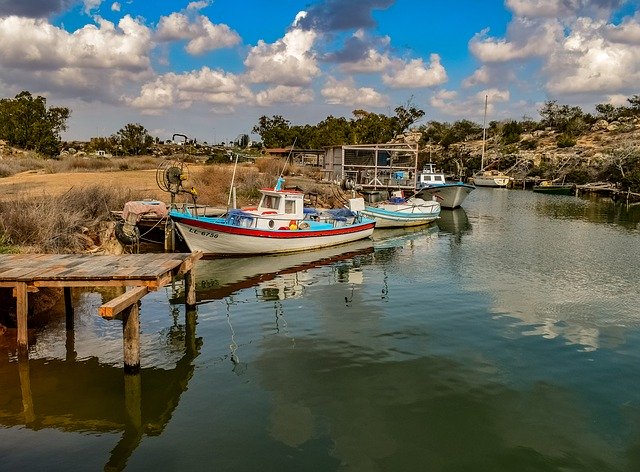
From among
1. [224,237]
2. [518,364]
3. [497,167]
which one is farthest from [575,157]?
[518,364]

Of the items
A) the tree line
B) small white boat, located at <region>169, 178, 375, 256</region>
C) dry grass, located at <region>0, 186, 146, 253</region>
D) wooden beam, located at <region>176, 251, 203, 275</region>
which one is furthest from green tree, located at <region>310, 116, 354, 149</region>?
wooden beam, located at <region>176, 251, 203, 275</region>

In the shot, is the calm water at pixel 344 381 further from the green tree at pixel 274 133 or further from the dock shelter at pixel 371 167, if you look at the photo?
the green tree at pixel 274 133

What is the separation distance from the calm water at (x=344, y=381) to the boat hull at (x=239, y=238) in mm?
2619

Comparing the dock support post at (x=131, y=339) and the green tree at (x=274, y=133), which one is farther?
the green tree at (x=274, y=133)

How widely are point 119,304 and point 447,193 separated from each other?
38.4 m

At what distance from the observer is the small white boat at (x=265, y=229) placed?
20828 mm

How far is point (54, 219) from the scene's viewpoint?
1620 centimetres

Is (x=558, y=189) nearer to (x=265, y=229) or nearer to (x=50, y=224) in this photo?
(x=265, y=229)

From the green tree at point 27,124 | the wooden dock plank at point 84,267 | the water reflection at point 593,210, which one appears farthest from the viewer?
the green tree at point 27,124

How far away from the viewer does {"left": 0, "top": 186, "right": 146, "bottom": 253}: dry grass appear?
50.3ft

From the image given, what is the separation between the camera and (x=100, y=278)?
9.82 meters

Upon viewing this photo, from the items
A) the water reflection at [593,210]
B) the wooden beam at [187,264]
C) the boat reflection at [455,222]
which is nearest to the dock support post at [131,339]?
the wooden beam at [187,264]

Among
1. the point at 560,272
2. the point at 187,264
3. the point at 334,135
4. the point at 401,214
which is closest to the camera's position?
the point at 187,264

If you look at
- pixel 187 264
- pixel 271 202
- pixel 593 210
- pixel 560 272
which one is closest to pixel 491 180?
pixel 593 210
